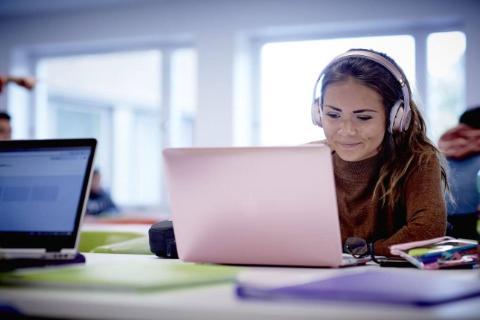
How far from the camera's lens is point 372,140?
5.85ft

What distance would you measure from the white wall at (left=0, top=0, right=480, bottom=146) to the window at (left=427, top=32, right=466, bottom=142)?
0.13m

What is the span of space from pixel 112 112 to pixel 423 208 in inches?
296

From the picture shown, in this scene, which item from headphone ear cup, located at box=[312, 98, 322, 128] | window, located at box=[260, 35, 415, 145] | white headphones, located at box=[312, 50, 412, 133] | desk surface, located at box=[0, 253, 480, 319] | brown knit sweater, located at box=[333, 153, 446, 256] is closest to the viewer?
desk surface, located at box=[0, 253, 480, 319]

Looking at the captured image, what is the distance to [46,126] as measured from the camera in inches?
272

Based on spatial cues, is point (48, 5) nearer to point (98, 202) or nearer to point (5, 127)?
point (98, 202)

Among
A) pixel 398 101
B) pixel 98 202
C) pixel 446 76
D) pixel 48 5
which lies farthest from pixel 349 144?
pixel 48 5

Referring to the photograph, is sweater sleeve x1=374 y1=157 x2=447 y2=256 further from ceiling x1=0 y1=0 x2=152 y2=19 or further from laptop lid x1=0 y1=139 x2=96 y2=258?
ceiling x1=0 y1=0 x2=152 y2=19

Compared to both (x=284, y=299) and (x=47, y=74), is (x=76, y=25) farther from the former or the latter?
(x=284, y=299)

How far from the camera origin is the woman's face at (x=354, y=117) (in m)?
1.76

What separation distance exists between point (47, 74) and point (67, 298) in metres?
6.74

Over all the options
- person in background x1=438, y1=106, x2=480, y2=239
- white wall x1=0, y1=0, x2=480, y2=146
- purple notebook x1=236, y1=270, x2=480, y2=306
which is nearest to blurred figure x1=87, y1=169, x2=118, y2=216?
white wall x1=0, y1=0, x2=480, y2=146

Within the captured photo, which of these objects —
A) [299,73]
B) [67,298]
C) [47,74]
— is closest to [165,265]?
[67,298]

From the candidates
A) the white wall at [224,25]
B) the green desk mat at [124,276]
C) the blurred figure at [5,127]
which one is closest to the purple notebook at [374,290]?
the green desk mat at [124,276]

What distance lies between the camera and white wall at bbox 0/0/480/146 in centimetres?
515
